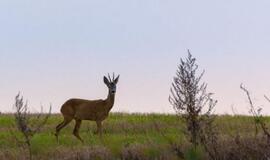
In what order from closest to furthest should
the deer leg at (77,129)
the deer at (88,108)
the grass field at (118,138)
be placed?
the grass field at (118,138) < the deer leg at (77,129) < the deer at (88,108)

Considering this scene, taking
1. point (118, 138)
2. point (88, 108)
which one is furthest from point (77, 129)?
point (118, 138)

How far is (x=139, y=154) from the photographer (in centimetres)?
1154

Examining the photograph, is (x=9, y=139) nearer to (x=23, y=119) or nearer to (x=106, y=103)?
(x=106, y=103)

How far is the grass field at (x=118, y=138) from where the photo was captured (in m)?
11.5

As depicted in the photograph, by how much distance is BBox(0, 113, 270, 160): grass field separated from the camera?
11.5m

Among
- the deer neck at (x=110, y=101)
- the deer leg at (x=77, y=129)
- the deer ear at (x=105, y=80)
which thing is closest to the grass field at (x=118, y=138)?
the deer leg at (x=77, y=129)

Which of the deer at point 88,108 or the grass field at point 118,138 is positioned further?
the deer at point 88,108

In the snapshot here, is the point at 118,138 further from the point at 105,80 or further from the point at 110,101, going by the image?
the point at 105,80

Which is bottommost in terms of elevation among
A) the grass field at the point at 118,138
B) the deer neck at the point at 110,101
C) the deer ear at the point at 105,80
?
the grass field at the point at 118,138

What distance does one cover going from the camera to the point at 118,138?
17.3 meters

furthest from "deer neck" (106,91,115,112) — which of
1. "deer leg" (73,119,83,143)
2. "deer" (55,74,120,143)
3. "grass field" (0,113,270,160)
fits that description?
"deer leg" (73,119,83,143)

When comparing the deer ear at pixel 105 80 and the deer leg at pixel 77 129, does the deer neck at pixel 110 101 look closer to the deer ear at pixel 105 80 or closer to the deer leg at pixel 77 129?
the deer ear at pixel 105 80

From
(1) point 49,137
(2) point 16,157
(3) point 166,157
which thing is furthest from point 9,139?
(3) point 166,157

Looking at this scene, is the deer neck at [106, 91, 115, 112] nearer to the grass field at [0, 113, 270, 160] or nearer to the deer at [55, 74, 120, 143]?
the deer at [55, 74, 120, 143]
